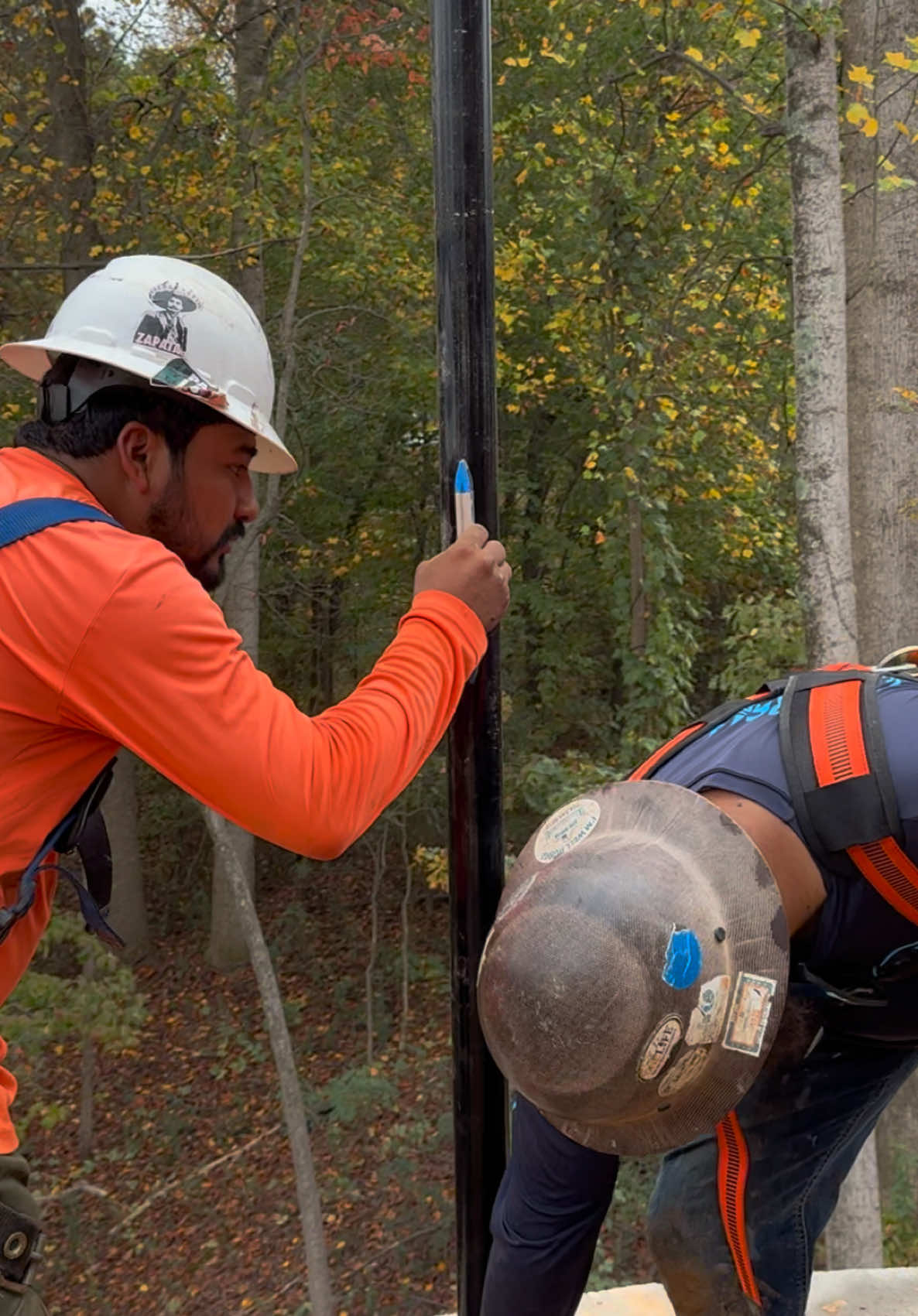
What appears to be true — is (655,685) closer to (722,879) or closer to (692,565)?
(692,565)

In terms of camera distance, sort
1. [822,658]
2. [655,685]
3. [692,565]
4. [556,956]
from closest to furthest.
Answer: [556,956], [822,658], [655,685], [692,565]

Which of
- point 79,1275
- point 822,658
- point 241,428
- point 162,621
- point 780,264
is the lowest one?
point 79,1275

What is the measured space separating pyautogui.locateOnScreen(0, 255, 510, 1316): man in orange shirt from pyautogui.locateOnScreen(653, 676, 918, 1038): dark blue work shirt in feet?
1.53

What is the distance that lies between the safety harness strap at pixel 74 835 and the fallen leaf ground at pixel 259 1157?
5.98 m

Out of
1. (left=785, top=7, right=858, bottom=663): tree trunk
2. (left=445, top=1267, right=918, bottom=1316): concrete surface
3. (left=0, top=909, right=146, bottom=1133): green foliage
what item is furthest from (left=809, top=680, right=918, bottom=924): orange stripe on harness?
(left=0, top=909, right=146, bottom=1133): green foliage

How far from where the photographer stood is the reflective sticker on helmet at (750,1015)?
1.56m

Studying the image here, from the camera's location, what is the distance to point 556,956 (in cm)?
151

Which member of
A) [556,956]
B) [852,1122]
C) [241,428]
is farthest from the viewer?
[852,1122]

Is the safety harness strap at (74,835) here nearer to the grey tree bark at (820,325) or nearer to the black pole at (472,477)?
the black pole at (472,477)

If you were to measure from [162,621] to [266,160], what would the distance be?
25.6ft

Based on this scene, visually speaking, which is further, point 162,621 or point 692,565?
point 692,565

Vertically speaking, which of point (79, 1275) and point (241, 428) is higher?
point (241, 428)

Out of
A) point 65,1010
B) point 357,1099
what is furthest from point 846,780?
point 357,1099

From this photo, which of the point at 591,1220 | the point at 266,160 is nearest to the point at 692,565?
the point at 266,160
